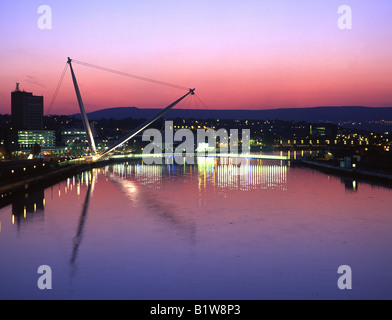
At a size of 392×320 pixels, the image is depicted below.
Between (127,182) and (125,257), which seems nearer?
(125,257)

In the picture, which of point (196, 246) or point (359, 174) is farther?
point (359, 174)

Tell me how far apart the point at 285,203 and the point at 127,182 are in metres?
16.3

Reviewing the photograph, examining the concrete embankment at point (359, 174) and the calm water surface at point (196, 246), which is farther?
the concrete embankment at point (359, 174)

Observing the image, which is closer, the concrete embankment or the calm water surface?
the calm water surface

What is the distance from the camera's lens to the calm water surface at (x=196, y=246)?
10133 millimetres

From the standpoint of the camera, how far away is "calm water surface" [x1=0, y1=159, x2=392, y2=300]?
10133mm

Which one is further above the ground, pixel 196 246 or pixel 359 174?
pixel 196 246

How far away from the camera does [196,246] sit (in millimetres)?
14453
